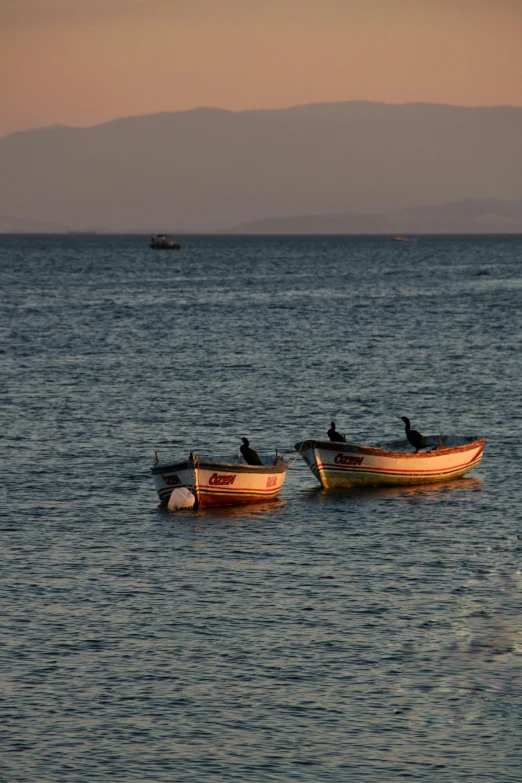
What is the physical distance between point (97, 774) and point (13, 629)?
7831 mm

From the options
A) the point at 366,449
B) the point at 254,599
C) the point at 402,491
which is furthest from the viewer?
the point at 402,491

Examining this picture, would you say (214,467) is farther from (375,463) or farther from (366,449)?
(375,463)

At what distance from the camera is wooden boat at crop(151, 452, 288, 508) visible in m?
42.6

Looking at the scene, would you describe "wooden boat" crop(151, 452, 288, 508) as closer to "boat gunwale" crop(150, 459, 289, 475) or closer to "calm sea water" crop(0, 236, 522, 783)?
"boat gunwale" crop(150, 459, 289, 475)

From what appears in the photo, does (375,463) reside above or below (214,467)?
below

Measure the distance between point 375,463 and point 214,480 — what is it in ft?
21.8

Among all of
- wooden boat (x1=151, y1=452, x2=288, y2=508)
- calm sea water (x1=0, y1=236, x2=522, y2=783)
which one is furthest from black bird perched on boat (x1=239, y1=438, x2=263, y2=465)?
calm sea water (x1=0, y1=236, x2=522, y2=783)

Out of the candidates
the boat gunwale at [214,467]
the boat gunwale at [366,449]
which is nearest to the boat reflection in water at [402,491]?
the boat gunwale at [366,449]

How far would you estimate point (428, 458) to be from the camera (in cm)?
4675

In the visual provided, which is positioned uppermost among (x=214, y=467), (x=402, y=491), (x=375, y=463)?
(x=214, y=467)

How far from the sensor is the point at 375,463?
151 feet

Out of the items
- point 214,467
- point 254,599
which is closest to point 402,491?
point 214,467

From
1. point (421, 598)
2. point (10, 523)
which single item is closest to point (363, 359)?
point (10, 523)

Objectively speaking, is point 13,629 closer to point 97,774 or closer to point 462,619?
point 97,774
